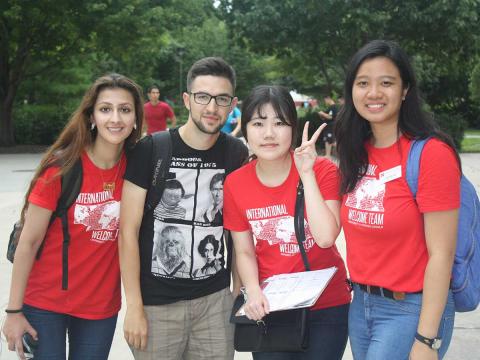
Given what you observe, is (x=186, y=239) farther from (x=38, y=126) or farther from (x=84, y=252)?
(x=38, y=126)

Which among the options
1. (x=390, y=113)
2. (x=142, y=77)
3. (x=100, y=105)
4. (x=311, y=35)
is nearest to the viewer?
(x=390, y=113)

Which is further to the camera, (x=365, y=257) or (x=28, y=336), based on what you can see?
(x=28, y=336)

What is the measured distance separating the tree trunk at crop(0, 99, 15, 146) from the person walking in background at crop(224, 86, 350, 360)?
65.9ft

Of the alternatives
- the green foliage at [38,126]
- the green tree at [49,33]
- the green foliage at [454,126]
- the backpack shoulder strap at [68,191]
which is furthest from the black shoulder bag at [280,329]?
the green foliage at [38,126]

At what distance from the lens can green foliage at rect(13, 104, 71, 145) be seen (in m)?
22.5

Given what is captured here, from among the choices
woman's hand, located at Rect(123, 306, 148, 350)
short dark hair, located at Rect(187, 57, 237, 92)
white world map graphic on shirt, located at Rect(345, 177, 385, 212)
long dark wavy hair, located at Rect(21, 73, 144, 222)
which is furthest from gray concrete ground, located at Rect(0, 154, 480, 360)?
short dark hair, located at Rect(187, 57, 237, 92)

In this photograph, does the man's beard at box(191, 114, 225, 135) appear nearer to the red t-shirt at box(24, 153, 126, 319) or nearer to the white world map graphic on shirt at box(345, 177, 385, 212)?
the red t-shirt at box(24, 153, 126, 319)

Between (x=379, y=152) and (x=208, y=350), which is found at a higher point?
(x=379, y=152)

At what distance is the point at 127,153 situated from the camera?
272 centimetres

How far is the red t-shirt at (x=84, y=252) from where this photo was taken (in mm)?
2564

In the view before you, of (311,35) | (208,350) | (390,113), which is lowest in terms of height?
(208,350)

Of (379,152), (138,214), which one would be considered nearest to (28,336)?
(138,214)

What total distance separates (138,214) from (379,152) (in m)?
1.10

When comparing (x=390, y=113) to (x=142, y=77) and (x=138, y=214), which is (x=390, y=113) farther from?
(x=142, y=77)
